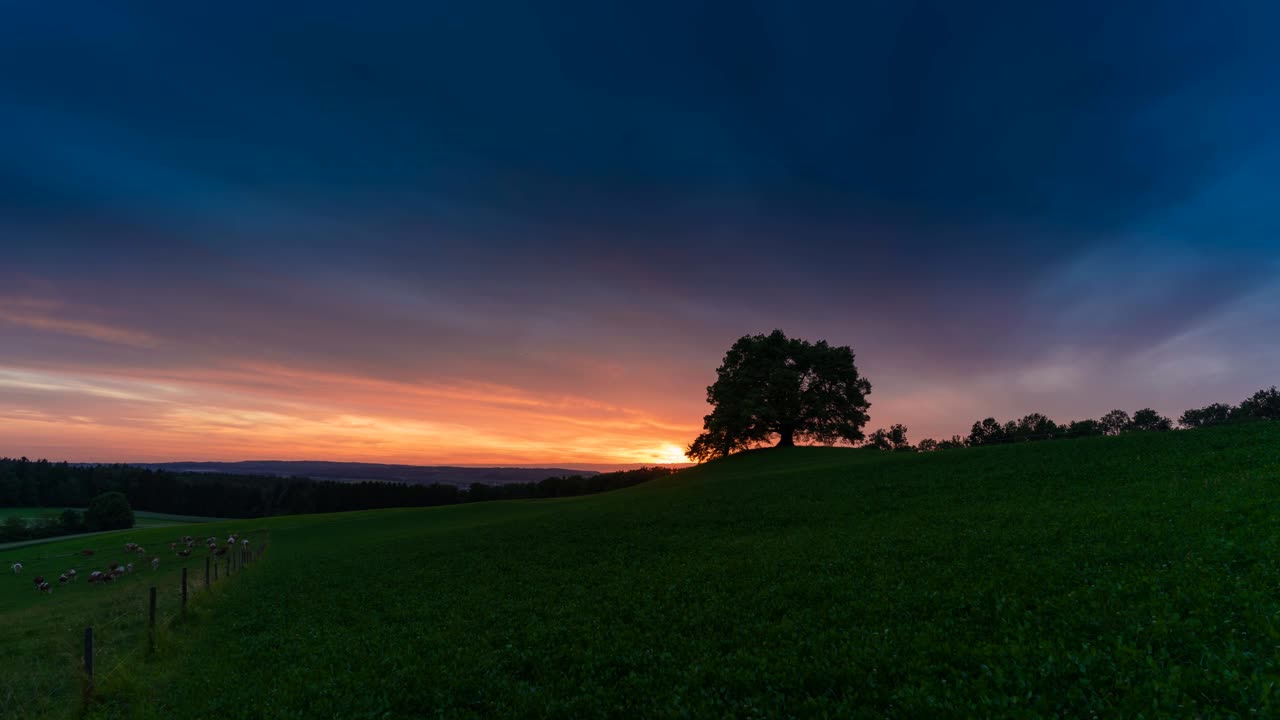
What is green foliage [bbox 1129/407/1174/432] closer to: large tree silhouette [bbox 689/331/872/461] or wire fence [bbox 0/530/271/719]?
large tree silhouette [bbox 689/331/872/461]

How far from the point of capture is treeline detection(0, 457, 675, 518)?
146 meters

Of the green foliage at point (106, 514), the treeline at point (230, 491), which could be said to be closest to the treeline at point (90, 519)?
the green foliage at point (106, 514)

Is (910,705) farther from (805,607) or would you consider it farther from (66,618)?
(66,618)

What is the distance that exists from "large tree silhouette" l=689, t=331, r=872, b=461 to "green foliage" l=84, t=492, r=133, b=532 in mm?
136856

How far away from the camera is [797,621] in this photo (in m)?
15.5

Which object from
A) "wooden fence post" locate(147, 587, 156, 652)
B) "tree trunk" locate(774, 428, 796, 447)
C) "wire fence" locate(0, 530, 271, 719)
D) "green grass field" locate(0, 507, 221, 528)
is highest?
"tree trunk" locate(774, 428, 796, 447)

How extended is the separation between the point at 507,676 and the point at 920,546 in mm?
17110

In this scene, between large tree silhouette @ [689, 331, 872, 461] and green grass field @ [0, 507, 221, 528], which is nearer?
large tree silhouette @ [689, 331, 872, 461]

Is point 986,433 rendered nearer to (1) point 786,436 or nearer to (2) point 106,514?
(1) point 786,436

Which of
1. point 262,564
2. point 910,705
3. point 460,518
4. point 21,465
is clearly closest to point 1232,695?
point 910,705

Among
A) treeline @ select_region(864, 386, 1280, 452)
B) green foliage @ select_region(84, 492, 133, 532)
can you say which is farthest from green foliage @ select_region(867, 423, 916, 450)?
green foliage @ select_region(84, 492, 133, 532)

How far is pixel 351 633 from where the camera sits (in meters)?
20.8

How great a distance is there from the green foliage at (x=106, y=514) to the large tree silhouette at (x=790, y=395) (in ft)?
449

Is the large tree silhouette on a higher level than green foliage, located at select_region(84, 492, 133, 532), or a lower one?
higher
